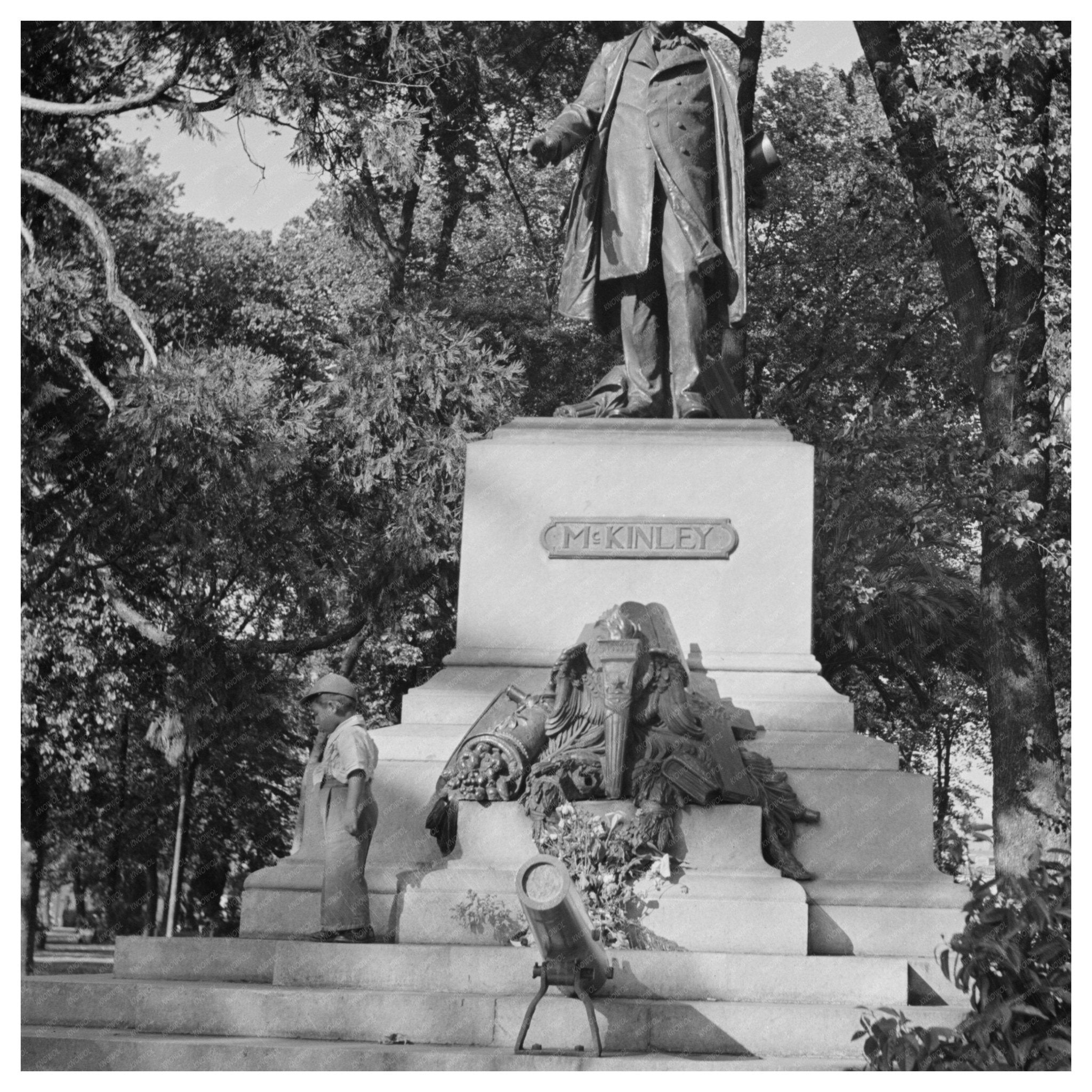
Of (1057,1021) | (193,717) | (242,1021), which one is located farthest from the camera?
(193,717)

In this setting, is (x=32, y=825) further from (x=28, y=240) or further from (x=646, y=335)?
(x=646, y=335)

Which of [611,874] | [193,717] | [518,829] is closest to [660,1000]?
[611,874]

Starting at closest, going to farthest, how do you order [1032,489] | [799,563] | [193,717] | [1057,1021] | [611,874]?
[1057,1021] → [611,874] → [799,563] → [1032,489] → [193,717]

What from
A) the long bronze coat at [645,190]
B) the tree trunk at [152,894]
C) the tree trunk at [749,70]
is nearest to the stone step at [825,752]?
the long bronze coat at [645,190]

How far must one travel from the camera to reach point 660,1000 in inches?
285

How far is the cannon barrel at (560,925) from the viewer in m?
6.50

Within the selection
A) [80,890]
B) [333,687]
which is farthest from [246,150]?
[80,890]

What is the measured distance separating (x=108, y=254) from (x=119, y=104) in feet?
6.19

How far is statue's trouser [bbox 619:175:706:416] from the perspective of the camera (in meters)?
10.4

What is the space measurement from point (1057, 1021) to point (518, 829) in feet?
10.4

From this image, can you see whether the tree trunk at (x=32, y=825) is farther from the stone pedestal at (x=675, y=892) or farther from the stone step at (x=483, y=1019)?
the stone step at (x=483, y=1019)

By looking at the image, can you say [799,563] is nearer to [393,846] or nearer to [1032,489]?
[393,846]

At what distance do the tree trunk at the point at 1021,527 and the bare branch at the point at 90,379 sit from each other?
868 centimetres

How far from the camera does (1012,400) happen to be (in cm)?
1814
